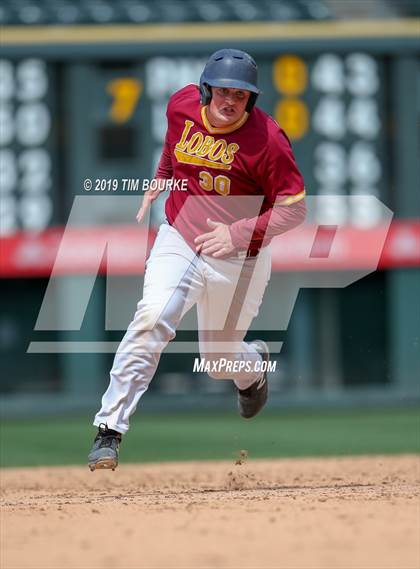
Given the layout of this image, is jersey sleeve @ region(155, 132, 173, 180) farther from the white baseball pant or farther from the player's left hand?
the player's left hand

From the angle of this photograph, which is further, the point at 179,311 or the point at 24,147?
the point at 24,147

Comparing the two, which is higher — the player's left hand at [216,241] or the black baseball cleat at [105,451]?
the player's left hand at [216,241]

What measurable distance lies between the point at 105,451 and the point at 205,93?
181 cm

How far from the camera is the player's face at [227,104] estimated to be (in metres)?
5.69

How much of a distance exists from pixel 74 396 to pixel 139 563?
8.25 m

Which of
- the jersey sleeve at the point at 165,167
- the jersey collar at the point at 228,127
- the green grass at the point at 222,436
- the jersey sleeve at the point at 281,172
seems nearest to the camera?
the jersey sleeve at the point at 281,172

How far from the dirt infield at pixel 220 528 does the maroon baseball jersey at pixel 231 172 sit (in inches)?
53.5

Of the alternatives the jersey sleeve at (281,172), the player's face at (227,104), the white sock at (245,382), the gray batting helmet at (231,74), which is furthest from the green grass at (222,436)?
the gray batting helmet at (231,74)

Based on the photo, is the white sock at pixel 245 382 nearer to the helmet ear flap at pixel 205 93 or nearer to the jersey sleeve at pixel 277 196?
the jersey sleeve at pixel 277 196

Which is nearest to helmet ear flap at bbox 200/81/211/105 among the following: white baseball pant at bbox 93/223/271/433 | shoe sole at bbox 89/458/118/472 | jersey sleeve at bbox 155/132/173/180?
jersey sleeve at bbox 155/132/173/180

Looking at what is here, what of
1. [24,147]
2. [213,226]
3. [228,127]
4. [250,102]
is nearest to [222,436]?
[24,147]

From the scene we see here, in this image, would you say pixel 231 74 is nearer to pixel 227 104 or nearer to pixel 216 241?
pixel 227 104

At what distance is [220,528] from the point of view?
440cm

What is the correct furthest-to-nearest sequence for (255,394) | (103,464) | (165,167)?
(255,394)
(165,167)
(103,464)
